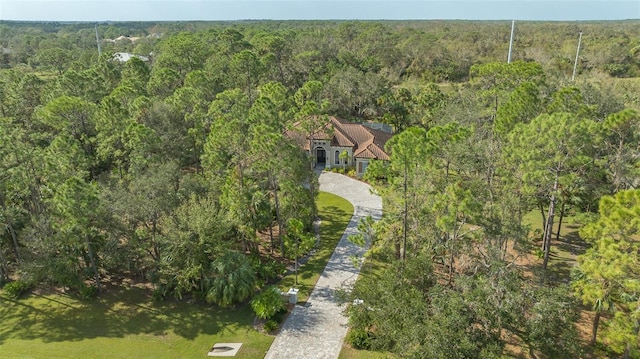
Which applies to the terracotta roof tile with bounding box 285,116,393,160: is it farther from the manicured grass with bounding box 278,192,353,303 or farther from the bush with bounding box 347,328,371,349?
the bush with bounding box 347,328,371,349

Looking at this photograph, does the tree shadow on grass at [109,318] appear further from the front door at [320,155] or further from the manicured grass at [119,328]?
the front door at [320,155]

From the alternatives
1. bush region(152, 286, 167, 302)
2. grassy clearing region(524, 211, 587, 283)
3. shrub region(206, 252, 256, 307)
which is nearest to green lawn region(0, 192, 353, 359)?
bush region(152, 286, 167, 302)

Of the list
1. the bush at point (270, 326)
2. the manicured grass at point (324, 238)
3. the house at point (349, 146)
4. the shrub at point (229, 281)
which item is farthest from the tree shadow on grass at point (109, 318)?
the house at point (349, 146)

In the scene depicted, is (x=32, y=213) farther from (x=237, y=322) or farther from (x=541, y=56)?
(x=541, y=56)

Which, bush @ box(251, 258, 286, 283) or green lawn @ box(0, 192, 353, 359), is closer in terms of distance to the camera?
green lawn @ box(0, 192, 353, 359)

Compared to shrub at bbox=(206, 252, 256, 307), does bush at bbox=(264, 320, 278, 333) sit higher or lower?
lower
